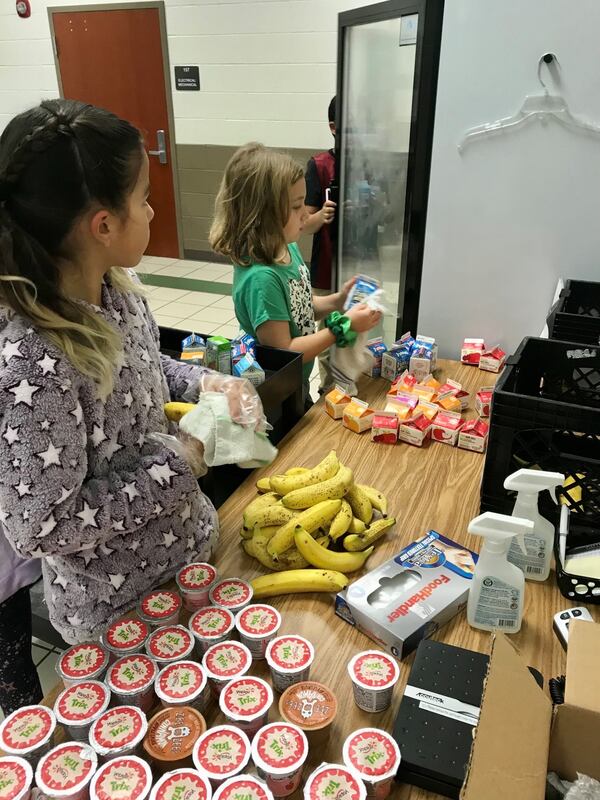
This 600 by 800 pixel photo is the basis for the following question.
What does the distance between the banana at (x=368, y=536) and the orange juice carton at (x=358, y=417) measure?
1.58 ft

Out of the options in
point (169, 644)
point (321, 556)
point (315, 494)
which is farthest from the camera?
point (315, 494)

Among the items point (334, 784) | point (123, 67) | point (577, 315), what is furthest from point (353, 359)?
point (123, 67)

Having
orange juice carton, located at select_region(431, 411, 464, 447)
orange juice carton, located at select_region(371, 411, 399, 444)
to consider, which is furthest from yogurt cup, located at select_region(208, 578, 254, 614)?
orange juice carton, located at select_region(431, 411, 464, 447)

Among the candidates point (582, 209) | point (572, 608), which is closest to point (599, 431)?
point (572, 608)

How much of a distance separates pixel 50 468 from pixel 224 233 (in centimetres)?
131

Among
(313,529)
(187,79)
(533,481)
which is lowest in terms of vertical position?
(313,529)

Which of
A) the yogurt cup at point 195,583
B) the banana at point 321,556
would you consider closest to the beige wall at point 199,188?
the banana at point 321,556

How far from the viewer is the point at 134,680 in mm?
997

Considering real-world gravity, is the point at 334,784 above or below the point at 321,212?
below

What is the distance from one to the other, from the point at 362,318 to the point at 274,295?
327 mm

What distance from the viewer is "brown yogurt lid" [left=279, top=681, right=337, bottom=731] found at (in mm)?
947

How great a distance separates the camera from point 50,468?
94 centimetres

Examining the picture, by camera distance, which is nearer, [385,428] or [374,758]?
[374,758]

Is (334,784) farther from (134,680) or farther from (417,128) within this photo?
(417,128)
